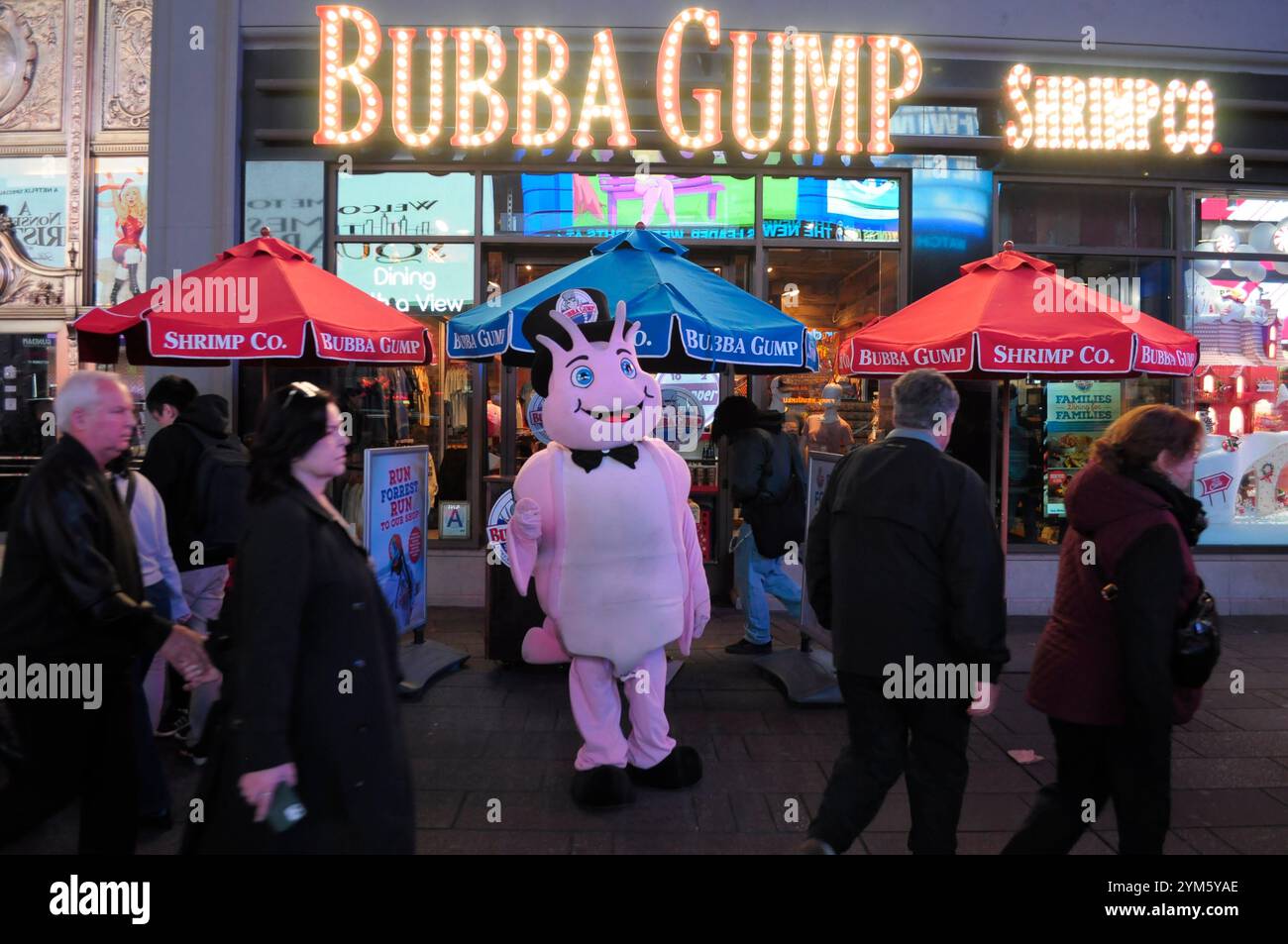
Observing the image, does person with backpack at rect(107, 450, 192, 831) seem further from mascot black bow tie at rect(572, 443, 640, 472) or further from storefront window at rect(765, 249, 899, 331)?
storefront window at rect(765, 249, 899, 331)

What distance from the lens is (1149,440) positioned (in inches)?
121

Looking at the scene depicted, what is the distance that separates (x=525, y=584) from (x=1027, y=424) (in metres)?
6.15

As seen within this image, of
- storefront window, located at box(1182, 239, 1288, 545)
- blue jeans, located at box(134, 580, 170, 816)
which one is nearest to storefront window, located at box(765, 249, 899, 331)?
storefront window, located at box(1182, 239, 1288, 545)

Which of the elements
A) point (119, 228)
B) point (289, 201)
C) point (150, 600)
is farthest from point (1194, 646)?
point (119, 228)

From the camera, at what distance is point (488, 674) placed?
20.6 ft

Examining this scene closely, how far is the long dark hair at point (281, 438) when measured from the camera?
248 cm

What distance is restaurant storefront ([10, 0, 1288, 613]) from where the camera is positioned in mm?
8125

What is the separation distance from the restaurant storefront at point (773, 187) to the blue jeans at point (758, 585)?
1.74 m

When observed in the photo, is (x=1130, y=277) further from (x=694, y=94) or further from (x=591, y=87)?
(x=591, y=87)

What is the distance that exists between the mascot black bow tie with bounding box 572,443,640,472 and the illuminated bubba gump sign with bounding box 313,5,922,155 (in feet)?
15.1

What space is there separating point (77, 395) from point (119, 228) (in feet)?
25.8

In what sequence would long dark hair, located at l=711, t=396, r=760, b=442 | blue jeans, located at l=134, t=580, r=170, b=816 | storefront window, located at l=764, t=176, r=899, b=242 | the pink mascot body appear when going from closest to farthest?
blue jeans, located at l=134, t=580, r=170, b=816 < the pink mascot body < long dark hair, located at l=711, t=396, r=760, b=442 < storefront window, located at l=764, t=176, r=899, b=242

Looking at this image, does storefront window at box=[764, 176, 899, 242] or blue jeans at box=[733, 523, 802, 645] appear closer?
blue jeans at box=[733, 523, 802, 645]
